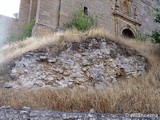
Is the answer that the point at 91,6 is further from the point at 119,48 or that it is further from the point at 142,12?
the point at 119,48

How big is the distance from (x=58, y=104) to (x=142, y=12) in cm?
1946

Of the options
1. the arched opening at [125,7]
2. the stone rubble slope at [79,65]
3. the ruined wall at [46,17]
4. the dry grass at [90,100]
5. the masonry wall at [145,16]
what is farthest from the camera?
the masonry wall at [145,16]

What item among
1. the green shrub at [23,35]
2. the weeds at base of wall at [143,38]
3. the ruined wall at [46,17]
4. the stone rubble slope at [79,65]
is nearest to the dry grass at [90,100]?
the stone rubble slope at [79,65]

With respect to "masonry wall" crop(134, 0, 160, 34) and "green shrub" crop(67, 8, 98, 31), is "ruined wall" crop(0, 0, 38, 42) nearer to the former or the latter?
"green shrub" crop(67, 8, 98, 31)

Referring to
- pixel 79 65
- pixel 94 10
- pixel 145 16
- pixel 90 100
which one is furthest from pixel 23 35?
pixel 90 100

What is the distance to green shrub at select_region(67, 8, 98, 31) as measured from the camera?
700 inches

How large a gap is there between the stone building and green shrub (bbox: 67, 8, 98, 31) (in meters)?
0.42

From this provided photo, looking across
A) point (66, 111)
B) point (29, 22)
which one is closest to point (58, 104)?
point (66, 111)

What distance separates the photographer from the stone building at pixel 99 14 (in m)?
18.2

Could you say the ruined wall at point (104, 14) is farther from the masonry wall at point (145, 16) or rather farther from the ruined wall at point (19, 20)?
the ruined wall at point (19, 20)

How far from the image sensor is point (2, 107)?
21.6 ft

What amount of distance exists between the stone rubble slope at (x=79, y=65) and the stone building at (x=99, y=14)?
6.72 meters

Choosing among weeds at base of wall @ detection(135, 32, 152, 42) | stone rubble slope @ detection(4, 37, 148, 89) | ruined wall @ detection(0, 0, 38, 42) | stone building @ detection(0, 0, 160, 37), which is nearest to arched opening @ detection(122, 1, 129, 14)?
stone building @ detection(0, 0, 160, 37)

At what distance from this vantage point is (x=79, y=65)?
10844mm
